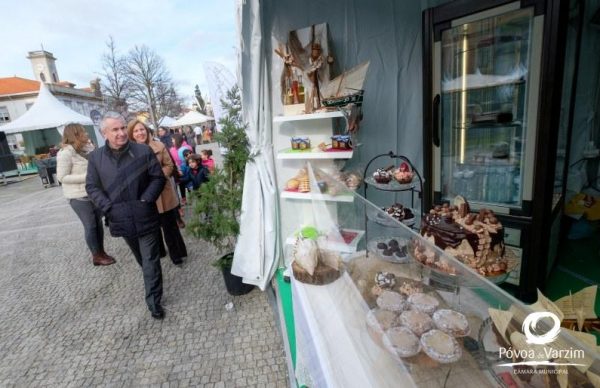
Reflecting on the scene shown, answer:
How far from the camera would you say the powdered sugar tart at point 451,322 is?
2.91 ft

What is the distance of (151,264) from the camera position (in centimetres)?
268

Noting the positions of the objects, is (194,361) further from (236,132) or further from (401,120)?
(401,120)

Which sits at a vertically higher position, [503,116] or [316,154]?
[503,116]

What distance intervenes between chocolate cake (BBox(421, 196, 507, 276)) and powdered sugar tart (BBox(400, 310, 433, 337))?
0.40 m

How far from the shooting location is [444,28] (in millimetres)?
2100

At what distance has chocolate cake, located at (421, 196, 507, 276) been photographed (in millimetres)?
1257

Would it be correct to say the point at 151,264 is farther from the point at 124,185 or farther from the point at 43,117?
the point at 43,117

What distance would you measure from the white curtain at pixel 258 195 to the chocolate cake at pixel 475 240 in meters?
1.77

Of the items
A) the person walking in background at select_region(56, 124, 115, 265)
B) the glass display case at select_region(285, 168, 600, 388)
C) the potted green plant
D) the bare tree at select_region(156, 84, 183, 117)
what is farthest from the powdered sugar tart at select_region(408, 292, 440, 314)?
the bare tree at select_region(156, 84, 183, 117)

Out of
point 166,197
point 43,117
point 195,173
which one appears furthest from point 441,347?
point 43,117

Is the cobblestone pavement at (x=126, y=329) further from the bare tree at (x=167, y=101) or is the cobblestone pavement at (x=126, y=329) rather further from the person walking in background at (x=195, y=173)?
the bare tree at (x=167, y=101)

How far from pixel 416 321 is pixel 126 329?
2726mm

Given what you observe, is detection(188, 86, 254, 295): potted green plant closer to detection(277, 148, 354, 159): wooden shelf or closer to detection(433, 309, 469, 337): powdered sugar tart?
detection(277, 148, 354, 159): wooden shelf

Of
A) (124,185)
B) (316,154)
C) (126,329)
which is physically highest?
(316,154)
